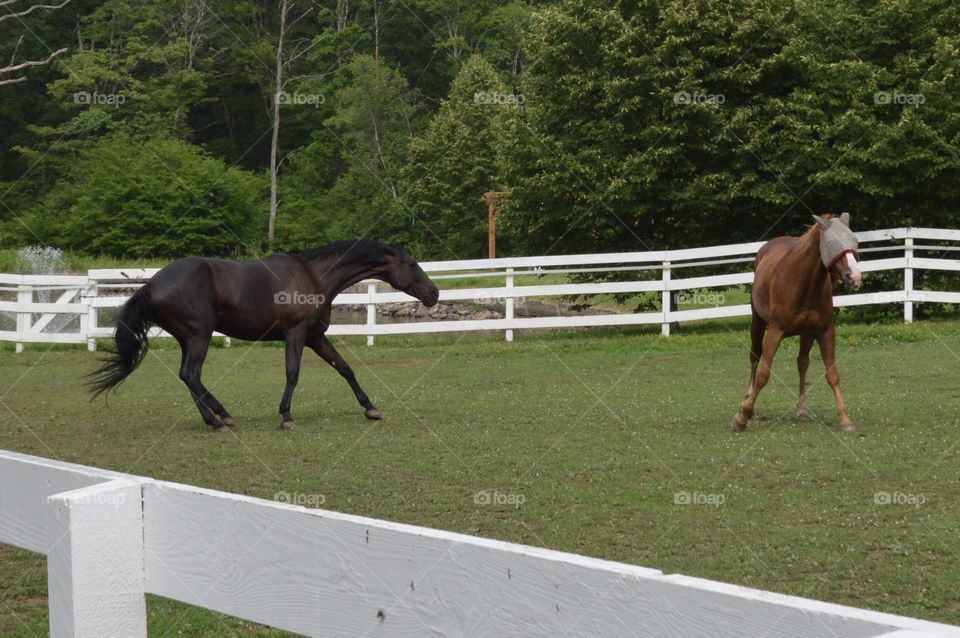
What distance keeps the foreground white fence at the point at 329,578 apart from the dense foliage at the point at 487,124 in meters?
21.2

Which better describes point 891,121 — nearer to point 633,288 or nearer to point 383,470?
point 633,288

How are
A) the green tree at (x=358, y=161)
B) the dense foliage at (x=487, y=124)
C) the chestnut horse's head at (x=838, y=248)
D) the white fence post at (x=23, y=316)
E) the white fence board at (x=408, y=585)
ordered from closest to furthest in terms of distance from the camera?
the white fence board at (x=408, y=585) → the chestnut horse's head at (x=838, y=248) → the white fence post at (x=23, y=316) → the dense foliage at (x=487, y=124) → the green tree at (x=358, y=161)

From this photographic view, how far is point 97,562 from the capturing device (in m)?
2.49

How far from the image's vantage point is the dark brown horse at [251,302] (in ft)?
35.1

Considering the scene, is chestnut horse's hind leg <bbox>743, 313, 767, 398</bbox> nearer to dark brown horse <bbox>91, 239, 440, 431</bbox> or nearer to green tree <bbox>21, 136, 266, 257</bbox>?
dark brown horse <bbox>91, 239, 440, 431</bbox>

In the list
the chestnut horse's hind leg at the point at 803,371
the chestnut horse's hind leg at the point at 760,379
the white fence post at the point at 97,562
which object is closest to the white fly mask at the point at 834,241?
the chestnut horse's hind leg at the point at 760,379

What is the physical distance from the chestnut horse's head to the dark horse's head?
13.2ft

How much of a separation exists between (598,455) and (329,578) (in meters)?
6.92

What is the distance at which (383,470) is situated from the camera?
8.59 meters

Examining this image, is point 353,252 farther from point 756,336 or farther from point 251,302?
point 756,336

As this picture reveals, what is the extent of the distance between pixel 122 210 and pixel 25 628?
34435mm

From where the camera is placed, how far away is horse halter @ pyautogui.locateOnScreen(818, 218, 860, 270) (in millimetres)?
9234

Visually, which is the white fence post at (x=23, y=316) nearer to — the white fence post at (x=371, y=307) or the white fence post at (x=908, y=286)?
the white fence post at (x=371, y=307)

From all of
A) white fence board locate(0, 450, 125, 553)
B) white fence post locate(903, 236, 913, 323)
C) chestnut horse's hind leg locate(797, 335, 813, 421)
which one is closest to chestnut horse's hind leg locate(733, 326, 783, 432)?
chestnut horse's hind leg locate(797, 335, 813, 421)
